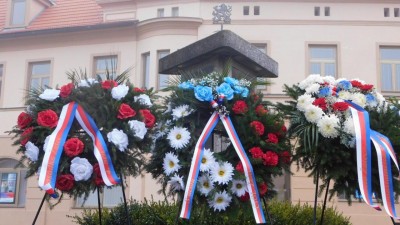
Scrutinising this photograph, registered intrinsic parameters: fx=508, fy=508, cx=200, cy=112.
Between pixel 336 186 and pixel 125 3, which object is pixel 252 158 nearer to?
pixel 336 186

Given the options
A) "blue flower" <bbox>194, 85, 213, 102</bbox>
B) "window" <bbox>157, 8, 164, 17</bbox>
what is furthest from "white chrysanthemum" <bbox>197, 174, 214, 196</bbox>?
"window" <bbox>157, 8, 164, 17</bbox>

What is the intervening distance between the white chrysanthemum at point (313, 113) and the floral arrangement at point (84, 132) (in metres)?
1.68

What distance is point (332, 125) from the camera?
17.2 ft

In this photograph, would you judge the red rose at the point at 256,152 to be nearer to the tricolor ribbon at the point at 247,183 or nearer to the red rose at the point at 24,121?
the tricolor ribbon at the point at 247,183

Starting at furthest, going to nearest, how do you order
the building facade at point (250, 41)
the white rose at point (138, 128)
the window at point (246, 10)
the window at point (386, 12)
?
the window at point (246, 10) → the window at point (386, 12) → the building facade at point (250, 41) → the white rose at point (138, 128)

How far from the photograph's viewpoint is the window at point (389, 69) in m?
16.7

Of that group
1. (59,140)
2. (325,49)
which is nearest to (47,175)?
(59,140)

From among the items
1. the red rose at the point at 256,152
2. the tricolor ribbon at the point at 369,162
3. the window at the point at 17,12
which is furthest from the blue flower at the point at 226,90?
the window at the point at 17,12

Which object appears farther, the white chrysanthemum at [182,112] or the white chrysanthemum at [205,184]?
the white chrysanthemum at [182,112]

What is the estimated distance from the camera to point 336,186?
546 centimetres

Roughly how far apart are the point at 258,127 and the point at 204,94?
660 millimetres

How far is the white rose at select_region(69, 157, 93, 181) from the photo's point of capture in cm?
515

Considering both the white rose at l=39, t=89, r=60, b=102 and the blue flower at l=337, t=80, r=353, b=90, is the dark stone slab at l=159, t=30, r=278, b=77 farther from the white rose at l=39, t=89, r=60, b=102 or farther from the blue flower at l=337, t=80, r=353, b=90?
the white rose at l=39, t=89, r=60, b=102

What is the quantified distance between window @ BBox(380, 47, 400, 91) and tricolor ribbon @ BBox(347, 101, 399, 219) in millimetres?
12163
